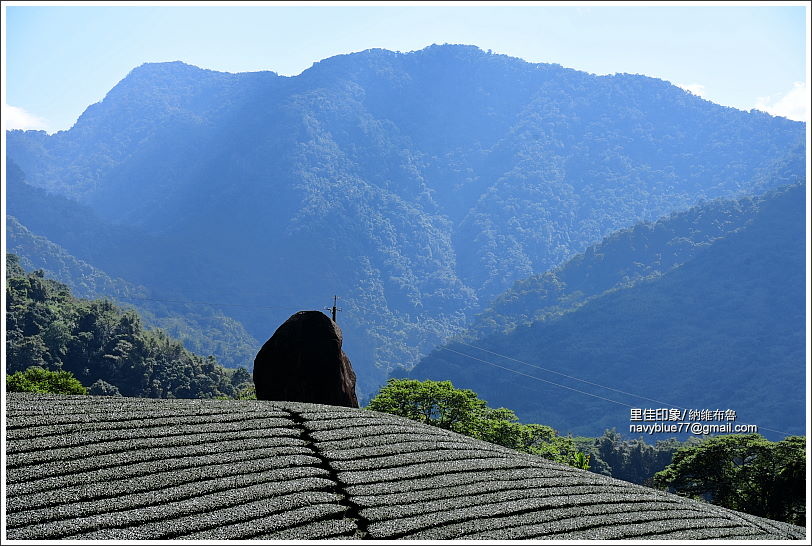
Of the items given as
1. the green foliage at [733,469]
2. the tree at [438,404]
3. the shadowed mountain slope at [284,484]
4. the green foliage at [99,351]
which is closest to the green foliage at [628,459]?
the tree at [438,404]

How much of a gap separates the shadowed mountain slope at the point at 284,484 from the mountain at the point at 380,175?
8495cm

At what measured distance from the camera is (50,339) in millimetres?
43500

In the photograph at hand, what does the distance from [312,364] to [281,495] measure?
4927 millimetres

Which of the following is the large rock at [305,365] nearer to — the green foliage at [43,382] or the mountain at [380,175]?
the green foliage at [43,382]

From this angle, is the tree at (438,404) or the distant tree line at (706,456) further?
the tree at (438,404)

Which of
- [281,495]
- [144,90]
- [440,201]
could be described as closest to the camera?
[281,495]

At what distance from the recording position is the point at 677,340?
75.6 m

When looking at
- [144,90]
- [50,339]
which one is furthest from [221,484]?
[144,90]

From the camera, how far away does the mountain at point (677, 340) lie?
67.9 m

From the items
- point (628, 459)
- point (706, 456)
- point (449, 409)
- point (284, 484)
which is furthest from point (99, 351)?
point (284, 484)

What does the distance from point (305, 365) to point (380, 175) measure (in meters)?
130

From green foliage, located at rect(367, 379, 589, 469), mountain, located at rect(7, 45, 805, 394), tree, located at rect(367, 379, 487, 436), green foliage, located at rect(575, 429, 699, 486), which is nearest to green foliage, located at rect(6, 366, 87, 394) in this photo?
green foliage, located at rect(367, 379, 589, 469)

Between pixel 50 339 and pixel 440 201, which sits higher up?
pixel 440 201

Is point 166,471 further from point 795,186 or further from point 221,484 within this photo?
point 795,186
